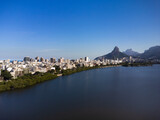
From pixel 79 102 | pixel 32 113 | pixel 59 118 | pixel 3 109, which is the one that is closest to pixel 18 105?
pixel 3 109

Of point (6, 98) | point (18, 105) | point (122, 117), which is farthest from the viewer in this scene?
point (6, 98)

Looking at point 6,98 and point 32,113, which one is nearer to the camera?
point 32,113

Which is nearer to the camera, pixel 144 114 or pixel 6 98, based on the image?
pixel 144 114

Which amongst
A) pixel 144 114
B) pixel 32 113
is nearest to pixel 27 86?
pixel 32 113

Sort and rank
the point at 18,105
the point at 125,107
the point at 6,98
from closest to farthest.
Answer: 1. the point at 125,107
2. the point at 18,105
3. the point at 6,98

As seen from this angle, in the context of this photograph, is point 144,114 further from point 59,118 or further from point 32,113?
point 32,113

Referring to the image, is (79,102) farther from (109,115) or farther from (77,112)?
(109,115)

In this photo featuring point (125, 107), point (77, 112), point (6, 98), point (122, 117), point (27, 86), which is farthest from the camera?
point (27, 86)

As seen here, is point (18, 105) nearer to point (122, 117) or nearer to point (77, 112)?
point (77, 112)

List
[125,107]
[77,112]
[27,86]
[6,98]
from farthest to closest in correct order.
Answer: [27,86]
[6,98]
[125,107]
[77,112]
